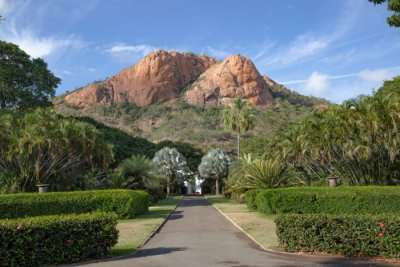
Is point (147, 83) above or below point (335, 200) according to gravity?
above

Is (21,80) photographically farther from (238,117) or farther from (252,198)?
(238,117)

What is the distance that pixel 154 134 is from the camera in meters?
115

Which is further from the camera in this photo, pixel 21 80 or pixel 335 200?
pixel 21 80

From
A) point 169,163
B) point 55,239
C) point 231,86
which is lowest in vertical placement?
point 55,239

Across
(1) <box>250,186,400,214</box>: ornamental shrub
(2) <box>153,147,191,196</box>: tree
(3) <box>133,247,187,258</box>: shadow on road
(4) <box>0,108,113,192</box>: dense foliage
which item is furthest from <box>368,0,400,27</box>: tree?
(2) <box>153,147,191,196</box>: tree

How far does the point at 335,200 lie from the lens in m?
22.9

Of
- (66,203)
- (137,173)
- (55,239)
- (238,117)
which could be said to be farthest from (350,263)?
(238,117)

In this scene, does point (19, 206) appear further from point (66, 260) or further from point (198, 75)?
point (198, 75)

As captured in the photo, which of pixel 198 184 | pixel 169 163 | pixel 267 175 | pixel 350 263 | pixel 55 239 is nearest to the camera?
pixel 350 263

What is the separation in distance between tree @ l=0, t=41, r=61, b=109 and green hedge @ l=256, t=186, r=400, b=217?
25.1 metres

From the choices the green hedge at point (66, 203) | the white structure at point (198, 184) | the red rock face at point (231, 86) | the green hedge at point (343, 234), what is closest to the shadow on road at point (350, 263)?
the green hedge at point (343, 234)

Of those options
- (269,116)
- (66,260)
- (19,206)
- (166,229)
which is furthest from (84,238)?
(269,116)

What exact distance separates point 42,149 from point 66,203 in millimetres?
8995

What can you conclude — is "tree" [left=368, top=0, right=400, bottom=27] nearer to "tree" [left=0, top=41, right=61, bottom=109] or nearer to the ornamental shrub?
the ornamental shrub
